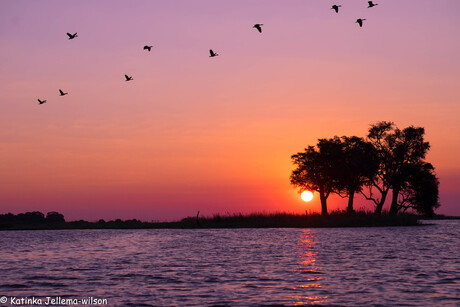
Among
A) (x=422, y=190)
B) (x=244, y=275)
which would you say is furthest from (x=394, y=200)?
(x=244, y=275)

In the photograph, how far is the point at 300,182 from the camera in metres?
102

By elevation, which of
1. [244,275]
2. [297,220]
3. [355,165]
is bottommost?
[244,275]

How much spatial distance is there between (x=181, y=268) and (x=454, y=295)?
15.8 m

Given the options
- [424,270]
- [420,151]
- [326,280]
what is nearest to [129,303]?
[326,280]

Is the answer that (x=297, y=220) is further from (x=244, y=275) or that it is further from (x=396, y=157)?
(x=244, y=275)

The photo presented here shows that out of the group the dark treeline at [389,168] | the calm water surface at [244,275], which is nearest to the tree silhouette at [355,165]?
the dark treeline at [389,168]

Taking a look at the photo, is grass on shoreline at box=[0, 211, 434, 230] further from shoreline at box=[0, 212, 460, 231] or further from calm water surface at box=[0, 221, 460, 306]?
calm water surface at box=[0, 221, 460, 306]

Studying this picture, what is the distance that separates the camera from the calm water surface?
22.2 meters

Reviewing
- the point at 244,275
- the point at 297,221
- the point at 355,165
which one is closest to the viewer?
the point at 244,275

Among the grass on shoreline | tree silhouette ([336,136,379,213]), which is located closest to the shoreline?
the grass on shoreline

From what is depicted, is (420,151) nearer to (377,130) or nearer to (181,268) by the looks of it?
(377,130)

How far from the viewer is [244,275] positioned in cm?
2875

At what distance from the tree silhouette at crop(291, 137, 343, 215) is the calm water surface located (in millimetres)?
52413

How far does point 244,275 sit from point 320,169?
237 ft
